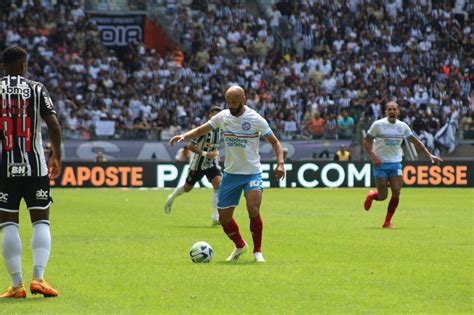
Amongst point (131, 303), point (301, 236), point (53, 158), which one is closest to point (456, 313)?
point (131, 303)

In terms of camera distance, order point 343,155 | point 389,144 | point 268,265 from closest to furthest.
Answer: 1. point 268,265
2. point 389,144
3. point 343,155

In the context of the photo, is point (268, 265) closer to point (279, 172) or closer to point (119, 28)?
point (279, 172)

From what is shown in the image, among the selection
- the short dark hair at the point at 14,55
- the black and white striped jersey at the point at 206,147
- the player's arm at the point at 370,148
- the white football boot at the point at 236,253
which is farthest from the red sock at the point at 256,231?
the black and white striped jersey at the point at 206,147

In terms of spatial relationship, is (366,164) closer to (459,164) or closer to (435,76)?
(459,164)

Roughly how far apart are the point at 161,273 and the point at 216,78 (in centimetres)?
3229

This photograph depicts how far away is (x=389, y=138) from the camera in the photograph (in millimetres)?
20922

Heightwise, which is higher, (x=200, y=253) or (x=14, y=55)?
(x=14, y=55)

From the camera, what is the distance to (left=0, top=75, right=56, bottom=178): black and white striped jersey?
10281 mm

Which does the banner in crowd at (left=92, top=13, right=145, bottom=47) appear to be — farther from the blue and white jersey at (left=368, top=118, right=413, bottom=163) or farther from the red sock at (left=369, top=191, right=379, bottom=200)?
the blue and white jersey at (left=368, top=118, right=413, bottom=163)

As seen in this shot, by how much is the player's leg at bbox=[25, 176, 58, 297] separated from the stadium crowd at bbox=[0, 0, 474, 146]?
29253mm

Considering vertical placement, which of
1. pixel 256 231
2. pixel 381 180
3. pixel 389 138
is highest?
pixel 389 138

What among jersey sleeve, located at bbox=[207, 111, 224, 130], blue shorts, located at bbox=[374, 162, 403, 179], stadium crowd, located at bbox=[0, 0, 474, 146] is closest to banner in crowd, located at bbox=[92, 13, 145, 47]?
stadium crowd, located at bbox=[0, 0, 474, 146]

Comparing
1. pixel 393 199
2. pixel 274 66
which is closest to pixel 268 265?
pixel 393 199

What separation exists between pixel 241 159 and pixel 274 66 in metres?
33.3
